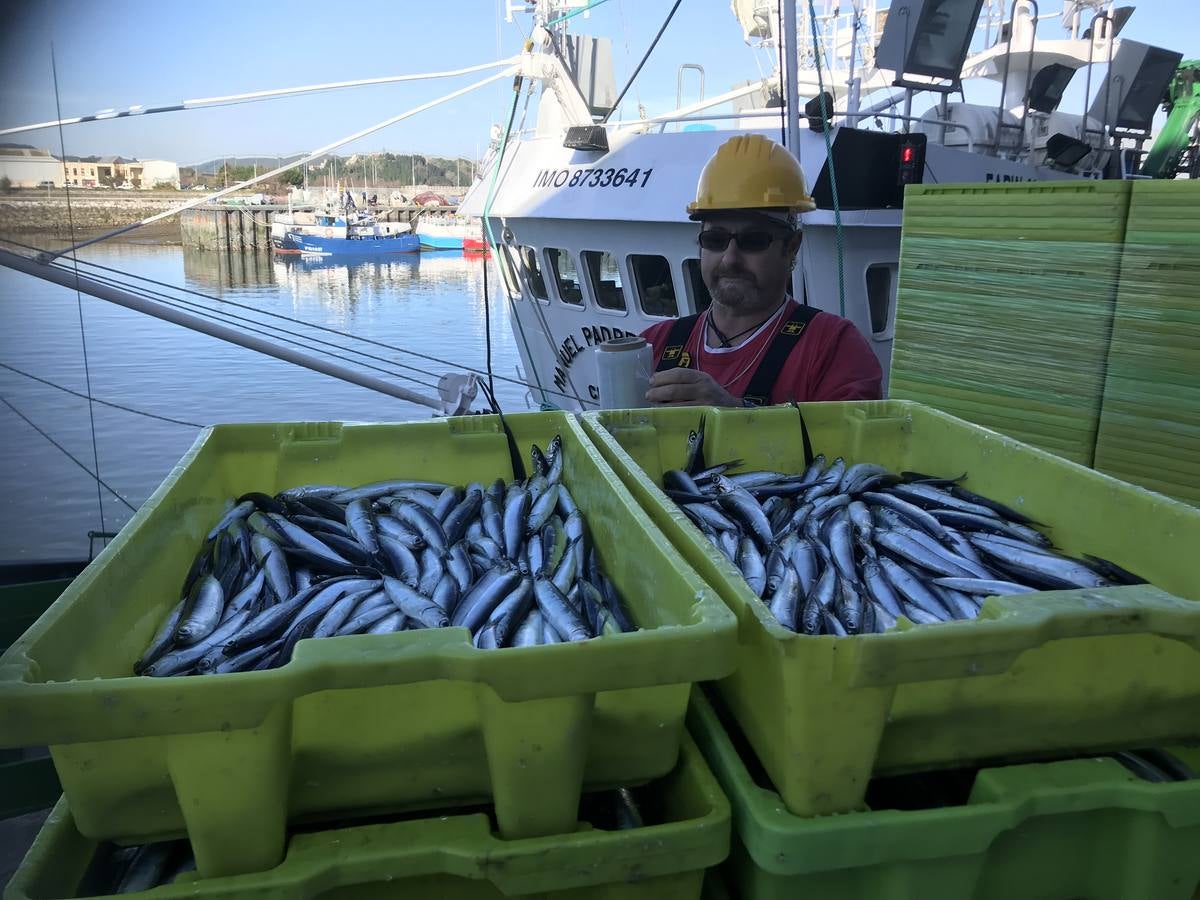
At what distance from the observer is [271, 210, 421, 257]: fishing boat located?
54219 mm

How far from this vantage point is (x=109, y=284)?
4770 millimetres

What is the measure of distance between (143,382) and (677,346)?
16.5 m

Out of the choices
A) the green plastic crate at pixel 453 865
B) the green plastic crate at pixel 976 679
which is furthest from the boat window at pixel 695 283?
the green plastic crate at pixel 453 865

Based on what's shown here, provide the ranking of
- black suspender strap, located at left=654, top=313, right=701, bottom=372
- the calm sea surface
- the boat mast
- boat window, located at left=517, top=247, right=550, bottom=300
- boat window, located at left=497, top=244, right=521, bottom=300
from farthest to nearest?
boat window, located at left=497, top=244, right=521, bottom=300 < boat window, located at left=517, top=247, right=550, bottom=300 < the boat mast < the calm sea surface < black suspender strap, located at left=654, top=313, right=701, bottom=372

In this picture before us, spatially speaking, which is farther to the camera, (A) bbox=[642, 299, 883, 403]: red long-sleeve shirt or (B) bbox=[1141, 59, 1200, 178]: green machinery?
(B) bbox=[1141, 59, 1200, 178]: green machinery

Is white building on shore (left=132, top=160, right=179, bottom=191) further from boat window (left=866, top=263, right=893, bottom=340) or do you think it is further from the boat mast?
boat window (left=866, top=263, right=893, bottom=340)

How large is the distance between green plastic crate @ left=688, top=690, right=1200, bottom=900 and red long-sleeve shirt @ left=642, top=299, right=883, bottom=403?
2.30 m

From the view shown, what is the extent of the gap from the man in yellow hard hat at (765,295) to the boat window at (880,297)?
4.54 meters

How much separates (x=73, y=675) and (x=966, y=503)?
2083 mm

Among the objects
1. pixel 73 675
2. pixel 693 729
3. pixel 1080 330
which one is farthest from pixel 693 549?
pixel 1080 330

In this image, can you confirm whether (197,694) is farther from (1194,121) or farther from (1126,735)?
(1194,121)

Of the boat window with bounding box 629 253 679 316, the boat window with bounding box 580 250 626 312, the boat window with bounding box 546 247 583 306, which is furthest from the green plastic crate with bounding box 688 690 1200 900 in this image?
the boat window with bounding box 546 247 583 306

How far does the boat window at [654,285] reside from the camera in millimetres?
8617

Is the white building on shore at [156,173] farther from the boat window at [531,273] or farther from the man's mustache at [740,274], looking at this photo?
the boat window at [531,273]
